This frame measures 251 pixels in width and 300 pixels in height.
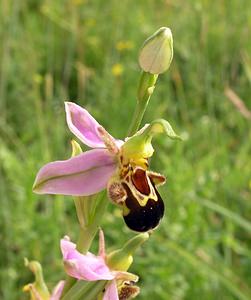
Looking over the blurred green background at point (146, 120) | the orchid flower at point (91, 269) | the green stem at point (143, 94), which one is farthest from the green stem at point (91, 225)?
the blurred green background at point (146, 120)

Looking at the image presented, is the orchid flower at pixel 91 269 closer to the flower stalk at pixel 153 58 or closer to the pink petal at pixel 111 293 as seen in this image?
the pink petal at pixel 111 293

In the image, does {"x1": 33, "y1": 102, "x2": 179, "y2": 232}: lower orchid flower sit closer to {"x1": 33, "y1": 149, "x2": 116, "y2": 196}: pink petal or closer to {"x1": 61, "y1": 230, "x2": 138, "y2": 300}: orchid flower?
{"x1": 33, "y1": 149, "x2": 116, "y2": 196}: pink petal

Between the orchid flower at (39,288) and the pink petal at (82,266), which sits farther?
the orchid flower at (39,288)

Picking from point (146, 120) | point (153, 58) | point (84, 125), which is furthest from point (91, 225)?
point (146, 120)

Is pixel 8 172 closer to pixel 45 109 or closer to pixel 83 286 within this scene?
pixel 45 109

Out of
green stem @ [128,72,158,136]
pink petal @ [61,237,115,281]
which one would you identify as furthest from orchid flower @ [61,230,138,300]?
green stem @ [128,72,158,136]

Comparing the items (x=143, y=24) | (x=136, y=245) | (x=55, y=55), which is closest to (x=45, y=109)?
(x=55, y=55)

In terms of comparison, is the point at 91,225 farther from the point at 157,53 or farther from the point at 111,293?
the point at 157,53
